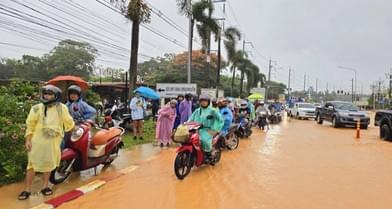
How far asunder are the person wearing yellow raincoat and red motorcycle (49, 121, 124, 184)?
1.95 feet

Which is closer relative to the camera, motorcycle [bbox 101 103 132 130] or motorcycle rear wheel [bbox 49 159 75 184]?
motorcycle rear wheel [bbox 49 159 75 184]

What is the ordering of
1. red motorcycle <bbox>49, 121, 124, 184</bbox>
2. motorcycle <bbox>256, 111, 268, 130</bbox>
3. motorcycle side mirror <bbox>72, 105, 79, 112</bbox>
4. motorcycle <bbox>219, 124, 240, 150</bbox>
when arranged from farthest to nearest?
1. motorcycle <bbox>256, 111, 268, 130</bbox>
2. motorcycle <bbox>219, 124, 240, 150</bbox>
3. motorcycle side mirror <bbox>72, 105, 79, 112</bbox>
4. red motorcycle <bbox>49, 121, 124, 184</bbox>

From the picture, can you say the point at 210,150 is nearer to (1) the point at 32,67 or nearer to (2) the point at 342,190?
(2) the point at 342,190

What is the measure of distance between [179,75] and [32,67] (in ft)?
57.0

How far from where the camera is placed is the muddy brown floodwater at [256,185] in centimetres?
662

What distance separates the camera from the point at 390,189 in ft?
26.3

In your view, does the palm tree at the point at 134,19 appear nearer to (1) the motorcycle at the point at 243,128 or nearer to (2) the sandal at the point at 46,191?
(1) the motorcycle at the point at 243,128

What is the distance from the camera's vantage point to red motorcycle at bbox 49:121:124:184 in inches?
285

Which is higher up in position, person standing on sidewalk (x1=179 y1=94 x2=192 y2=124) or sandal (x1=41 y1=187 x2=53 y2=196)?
person standing on sidewalk (x1=179 y1=94 x2=192 y2=124)

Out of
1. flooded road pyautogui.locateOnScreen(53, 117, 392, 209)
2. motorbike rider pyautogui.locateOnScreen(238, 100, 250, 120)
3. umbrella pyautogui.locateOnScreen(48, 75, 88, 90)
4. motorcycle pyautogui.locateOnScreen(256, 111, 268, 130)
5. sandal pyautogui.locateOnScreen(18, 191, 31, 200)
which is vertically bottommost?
flooded road pyautogui.locateOnScreen(53, 117, 392, 209)

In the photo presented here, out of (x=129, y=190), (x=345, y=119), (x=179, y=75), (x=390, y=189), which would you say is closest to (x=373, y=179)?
(x=390, y=189)

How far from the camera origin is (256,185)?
8.05 metres

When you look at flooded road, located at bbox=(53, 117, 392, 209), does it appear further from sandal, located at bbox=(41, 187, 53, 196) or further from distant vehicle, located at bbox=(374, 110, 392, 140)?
distant vehicle, located at bbox=(374, 110, 392, 140)

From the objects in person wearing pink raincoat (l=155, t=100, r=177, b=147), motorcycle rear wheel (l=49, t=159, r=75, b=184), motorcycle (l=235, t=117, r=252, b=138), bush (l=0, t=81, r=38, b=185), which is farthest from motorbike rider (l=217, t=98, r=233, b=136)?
bush (l=0, t=81, r=38, b=185)
